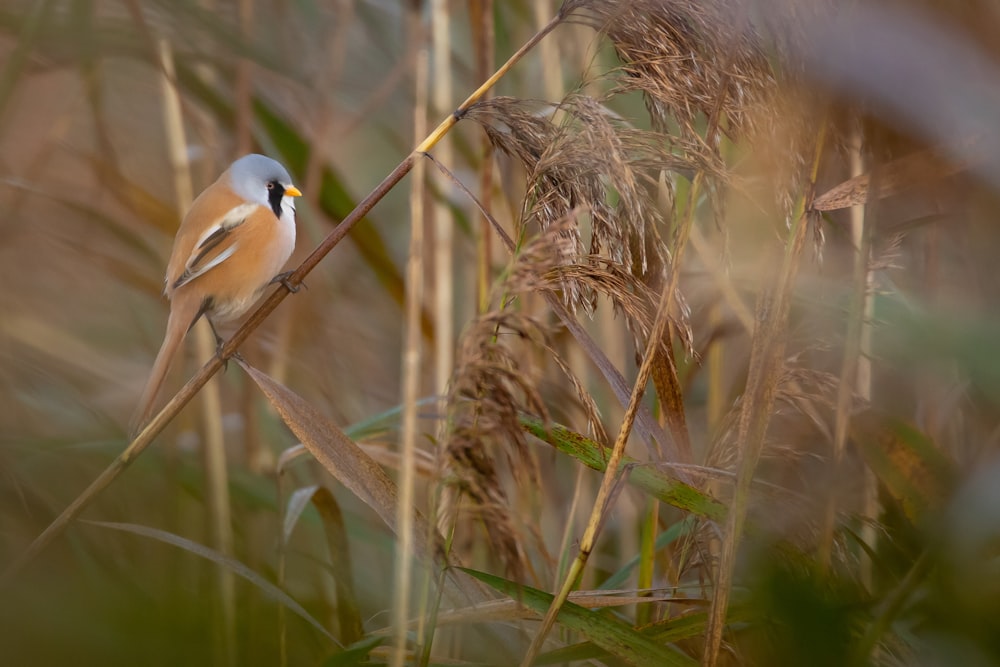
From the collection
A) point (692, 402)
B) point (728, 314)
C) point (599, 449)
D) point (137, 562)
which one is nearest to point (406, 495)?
point (599, 449)

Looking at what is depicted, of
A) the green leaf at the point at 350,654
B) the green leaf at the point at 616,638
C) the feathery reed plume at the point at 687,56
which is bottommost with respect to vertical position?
the green leaf at the point at 350,654

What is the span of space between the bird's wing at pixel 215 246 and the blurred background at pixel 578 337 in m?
0.13

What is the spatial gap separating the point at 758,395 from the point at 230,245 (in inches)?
67.1

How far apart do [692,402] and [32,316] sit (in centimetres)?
206

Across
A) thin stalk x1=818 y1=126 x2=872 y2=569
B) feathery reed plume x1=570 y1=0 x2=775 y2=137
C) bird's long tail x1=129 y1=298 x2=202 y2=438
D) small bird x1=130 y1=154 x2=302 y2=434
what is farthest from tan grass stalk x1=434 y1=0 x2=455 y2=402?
thin stalk x1=818 y1=126 x2=872 y2=569

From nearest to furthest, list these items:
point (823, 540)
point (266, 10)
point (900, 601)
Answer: point (900, 601), point (823, 540), point (266, 10)

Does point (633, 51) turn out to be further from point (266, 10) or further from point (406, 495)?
point (266, 10)

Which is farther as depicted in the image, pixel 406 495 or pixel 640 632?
pixel 640 632

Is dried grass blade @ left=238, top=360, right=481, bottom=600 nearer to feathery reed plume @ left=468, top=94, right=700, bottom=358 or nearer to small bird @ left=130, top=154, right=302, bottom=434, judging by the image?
feathery reed plume @ left=468, top=94, right=700, bottom=358

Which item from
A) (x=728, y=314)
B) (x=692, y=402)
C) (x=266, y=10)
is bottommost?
(x=692, y=402)

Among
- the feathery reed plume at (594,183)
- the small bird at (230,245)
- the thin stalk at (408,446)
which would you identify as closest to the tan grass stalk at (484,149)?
the small bird at (230,245)

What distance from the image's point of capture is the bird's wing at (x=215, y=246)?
7.48 feet

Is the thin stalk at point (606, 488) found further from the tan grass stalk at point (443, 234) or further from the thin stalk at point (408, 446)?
the tan grass stalk at point (443, 234)

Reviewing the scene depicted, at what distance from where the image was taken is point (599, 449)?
1.32m
